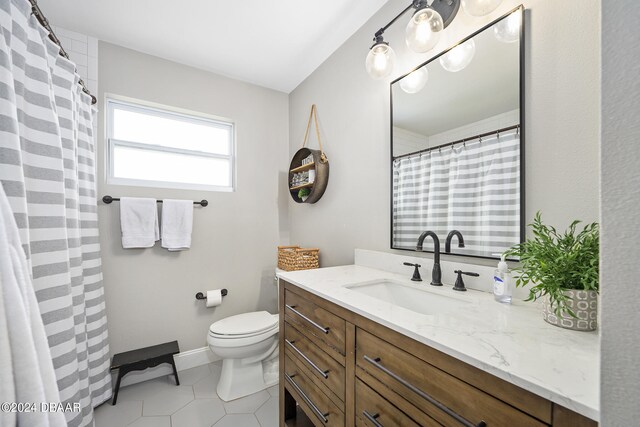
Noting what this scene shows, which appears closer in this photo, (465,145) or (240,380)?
(465,145)

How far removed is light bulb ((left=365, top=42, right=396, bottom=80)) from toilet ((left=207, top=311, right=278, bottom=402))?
180 cm

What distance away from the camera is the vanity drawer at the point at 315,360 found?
40.6 inches

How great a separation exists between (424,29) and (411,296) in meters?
1.20

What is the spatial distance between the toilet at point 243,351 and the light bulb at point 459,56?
6.35 feet

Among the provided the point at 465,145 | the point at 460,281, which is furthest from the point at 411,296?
the point at 465,145

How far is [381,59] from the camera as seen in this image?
1393 mm

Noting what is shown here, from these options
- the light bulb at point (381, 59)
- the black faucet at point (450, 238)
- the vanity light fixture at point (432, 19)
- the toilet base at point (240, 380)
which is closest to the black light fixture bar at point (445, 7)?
the vanity light fixture at point (432, 19)

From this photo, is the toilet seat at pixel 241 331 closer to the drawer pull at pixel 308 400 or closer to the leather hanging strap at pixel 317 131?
the drawer pull at pixel 308 400

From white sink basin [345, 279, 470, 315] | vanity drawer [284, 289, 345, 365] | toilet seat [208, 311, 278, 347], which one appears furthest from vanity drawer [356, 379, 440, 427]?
toilet seat [208, 311, 278, 347]

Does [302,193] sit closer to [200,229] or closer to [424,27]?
[200,229]

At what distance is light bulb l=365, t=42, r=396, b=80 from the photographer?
1384 mm

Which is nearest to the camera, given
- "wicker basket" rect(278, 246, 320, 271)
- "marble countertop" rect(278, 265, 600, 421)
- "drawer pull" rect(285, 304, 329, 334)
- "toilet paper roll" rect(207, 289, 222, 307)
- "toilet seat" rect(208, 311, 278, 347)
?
"marble countertop" rect(278, 265, 600, 421)

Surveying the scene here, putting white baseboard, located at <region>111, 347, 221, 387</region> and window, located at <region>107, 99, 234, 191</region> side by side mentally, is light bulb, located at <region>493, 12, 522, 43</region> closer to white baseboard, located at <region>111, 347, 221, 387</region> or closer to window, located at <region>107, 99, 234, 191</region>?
window, located at <region>107, 99, 234, 191</region>

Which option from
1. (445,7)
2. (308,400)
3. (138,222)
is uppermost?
(445,7)
